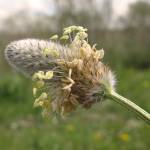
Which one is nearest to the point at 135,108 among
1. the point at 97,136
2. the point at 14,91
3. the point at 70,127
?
the point at 97,136

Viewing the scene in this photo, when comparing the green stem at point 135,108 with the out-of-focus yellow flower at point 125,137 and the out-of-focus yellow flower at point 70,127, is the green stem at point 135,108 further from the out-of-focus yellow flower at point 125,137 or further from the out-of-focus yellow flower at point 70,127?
the out-of-focus yellow flower at point 70,127

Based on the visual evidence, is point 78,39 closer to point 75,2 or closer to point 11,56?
point 11,56

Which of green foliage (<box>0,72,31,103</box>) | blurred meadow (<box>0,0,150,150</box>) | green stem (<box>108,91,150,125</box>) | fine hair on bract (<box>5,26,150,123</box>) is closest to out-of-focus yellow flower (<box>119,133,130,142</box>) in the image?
blurred meadow (<box>0,0,150,150</box>)

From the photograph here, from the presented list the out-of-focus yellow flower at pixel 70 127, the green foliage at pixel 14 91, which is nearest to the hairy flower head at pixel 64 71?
the out-of-focus yellow flower at pixel 70 127

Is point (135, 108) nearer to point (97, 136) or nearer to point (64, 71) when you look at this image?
point (64, 71)

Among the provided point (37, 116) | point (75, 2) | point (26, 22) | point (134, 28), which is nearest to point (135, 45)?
point (134, 28)

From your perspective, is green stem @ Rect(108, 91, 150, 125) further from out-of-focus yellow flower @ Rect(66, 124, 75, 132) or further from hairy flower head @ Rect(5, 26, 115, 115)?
out-of-focus yellow flower @ Rect(66, 124, 75, 132)

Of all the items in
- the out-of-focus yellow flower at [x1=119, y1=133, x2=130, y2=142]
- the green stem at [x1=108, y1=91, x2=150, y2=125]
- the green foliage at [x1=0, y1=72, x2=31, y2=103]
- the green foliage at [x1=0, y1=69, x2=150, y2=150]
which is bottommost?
the green foliage at [x1=0, y1=72, x2=31, y2=103]
